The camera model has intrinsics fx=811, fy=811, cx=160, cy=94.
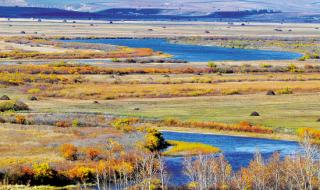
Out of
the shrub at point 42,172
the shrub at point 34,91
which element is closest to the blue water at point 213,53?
the shrub at point 34,91

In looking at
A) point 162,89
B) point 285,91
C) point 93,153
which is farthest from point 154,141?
point 285,91

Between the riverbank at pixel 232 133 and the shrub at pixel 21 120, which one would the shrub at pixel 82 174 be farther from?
the shrub at pixel 21 120

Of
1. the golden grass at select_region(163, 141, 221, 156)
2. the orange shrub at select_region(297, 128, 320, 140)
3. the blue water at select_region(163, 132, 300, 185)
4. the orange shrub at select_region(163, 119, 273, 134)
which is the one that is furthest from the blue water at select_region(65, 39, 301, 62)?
the golden grass at select_region(163, 141, 221, 156)

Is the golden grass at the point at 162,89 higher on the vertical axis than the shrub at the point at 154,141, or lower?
lower

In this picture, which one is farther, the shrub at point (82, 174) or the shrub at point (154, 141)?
the shrub at point (154, 141)

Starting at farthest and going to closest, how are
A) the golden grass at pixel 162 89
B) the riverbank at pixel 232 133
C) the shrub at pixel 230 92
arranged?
the shrub at pixel 230 92 < the golden grass at pixel 162 89 < the riverbank at pixel 232 133

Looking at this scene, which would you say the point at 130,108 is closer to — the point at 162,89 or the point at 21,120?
the point at 21,120

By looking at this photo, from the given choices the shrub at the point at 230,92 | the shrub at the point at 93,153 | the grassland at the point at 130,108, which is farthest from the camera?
the shrub at the point at 230,92

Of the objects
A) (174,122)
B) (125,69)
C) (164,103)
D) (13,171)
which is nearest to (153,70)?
(125,69)
